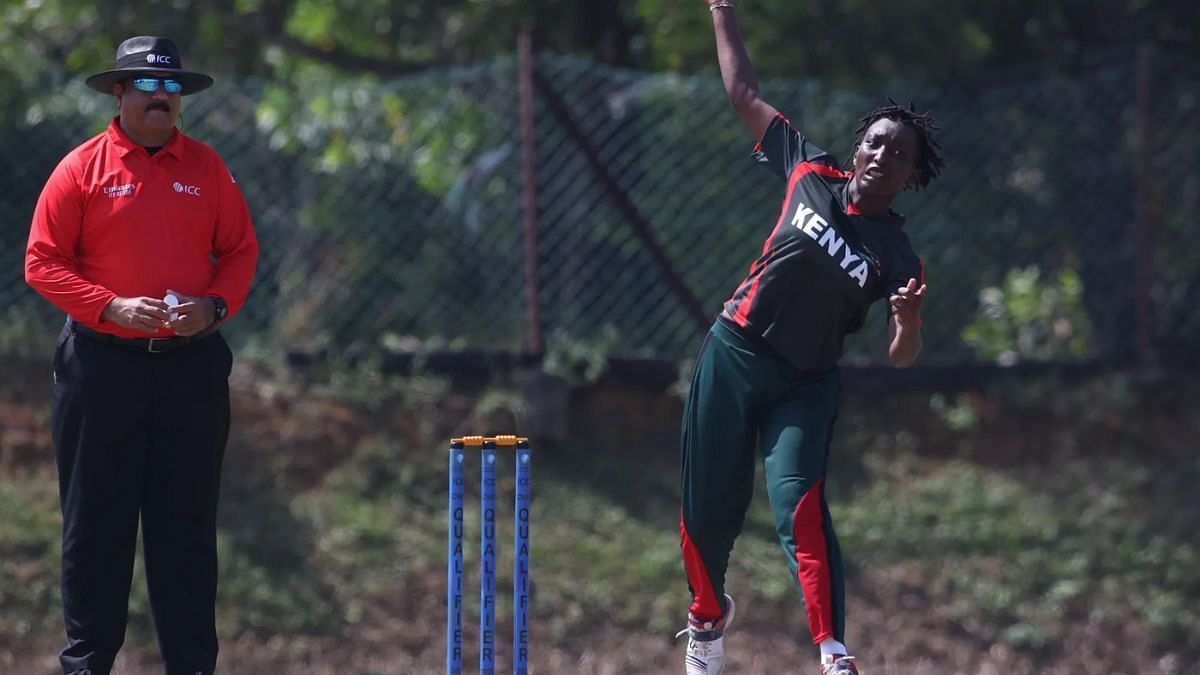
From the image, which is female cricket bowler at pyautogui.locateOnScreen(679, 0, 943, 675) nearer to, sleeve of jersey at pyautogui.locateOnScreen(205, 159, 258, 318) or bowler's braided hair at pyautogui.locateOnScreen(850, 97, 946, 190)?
bowler's braided hair at pyautogui.locateOnScreen(850, 97, 946, 190)

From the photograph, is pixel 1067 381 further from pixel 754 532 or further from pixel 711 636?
pixel 711 636

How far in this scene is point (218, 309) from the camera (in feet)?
15.4

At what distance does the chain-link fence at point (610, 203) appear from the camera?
315 inches

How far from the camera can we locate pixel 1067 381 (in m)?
8.38

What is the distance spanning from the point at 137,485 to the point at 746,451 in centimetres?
189

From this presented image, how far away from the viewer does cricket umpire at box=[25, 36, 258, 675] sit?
15.2 ft

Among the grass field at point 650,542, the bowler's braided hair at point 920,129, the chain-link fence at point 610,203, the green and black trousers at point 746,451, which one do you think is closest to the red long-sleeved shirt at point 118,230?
the green and black trousers at point 746,451

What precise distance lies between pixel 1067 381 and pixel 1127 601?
1512 mm

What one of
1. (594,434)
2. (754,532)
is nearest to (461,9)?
(594,434)

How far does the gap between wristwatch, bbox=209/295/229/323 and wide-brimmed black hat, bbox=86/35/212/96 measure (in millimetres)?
653

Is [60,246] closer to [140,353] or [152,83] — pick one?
[140,353]

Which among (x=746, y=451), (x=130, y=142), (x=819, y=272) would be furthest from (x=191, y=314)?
(x=819, y=272)

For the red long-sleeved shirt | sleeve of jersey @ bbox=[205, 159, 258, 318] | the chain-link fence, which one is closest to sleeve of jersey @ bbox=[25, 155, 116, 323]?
the red long-sleeved shirt

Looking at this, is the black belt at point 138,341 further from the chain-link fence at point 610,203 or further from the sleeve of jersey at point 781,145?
the chain-link fence at point 610,203
